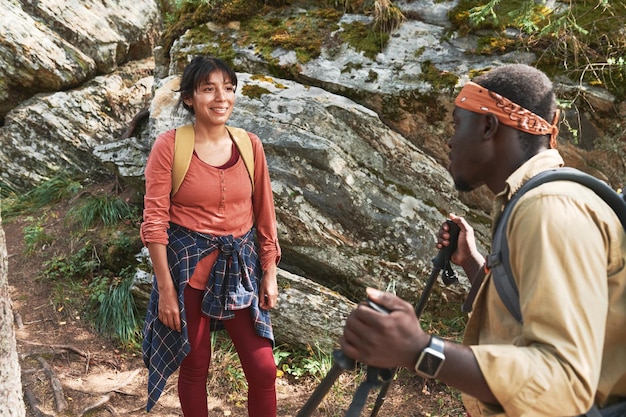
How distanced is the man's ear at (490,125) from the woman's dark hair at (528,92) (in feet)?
0.30

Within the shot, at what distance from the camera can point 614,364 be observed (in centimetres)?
165

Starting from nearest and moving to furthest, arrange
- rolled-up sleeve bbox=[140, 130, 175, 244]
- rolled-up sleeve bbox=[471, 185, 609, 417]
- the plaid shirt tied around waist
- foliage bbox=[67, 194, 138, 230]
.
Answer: rolled-up sleeve bbox=[471, 185, 609, 417] < rolled-up sleeve bbox=[140, 130, 175, 244] < the plaid shirt tied around waist < foliage bbox=[67, 194, 138, 230]

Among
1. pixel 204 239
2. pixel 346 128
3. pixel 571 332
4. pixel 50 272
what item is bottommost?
pixel 50 272

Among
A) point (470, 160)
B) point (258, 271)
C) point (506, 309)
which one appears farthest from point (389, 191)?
point (506, 309)

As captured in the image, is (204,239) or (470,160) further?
(204,239)

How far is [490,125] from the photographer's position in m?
1.95

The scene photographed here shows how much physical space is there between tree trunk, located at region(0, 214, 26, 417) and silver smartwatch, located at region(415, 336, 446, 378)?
276 cm

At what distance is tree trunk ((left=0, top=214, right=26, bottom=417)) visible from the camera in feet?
10.4

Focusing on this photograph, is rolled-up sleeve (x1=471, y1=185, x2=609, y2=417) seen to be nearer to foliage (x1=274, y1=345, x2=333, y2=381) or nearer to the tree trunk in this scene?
the tree trunk

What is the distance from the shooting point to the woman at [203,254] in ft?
11.3

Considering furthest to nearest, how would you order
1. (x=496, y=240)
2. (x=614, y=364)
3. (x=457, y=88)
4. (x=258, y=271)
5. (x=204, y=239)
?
Result: (x=457, y=88) < (x=258, y=271) < (x=204, y=239) < (x=496, y=240) < (x=614, y=364)

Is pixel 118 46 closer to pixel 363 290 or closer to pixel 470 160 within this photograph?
pixel 363 290

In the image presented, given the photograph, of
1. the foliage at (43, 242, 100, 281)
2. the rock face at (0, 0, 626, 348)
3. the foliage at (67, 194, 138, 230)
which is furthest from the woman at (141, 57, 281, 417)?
the foliage at (67, 194, 138, 230)

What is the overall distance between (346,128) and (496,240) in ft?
12.8
